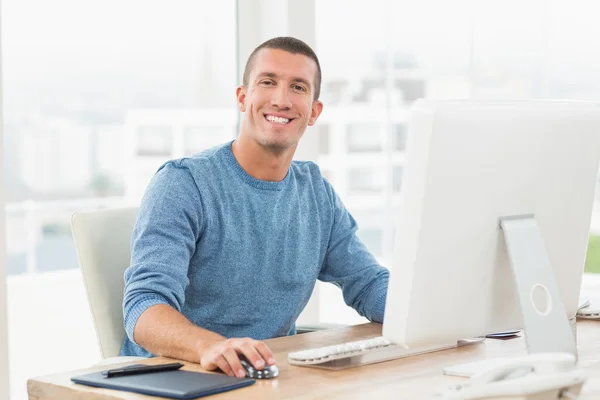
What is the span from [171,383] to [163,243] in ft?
1.65

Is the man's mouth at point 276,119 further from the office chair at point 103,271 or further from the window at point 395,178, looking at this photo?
the window at point 395,178

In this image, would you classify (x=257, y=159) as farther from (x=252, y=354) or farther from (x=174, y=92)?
(x=174, y=92)

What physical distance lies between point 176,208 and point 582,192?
0.85 meters

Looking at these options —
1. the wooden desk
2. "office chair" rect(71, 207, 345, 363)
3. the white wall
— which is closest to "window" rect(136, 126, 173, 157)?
the white wall

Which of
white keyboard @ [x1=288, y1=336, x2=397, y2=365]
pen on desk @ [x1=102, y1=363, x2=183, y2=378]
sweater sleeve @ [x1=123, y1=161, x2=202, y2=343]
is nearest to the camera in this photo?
pen on desk @ [x1=102, y1=363, x2=183, y2=378]

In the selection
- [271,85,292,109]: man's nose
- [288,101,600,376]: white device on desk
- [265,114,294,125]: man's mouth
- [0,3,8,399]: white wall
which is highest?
[271,85,292,109]: man's nose

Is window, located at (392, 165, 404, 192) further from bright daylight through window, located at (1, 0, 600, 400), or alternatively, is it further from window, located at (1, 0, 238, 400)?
window, located at (1, 0, 238, 400)

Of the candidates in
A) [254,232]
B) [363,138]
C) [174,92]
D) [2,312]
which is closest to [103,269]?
[254,232]

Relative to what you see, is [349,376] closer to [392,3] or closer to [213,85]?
[213,85]

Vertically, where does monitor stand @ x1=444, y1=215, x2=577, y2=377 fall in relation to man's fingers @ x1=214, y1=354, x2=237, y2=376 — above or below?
above

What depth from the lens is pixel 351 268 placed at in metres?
2.39

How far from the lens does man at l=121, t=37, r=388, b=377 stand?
1.99 m

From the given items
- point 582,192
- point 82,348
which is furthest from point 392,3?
point 582,192

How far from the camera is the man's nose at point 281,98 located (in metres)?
2.31
